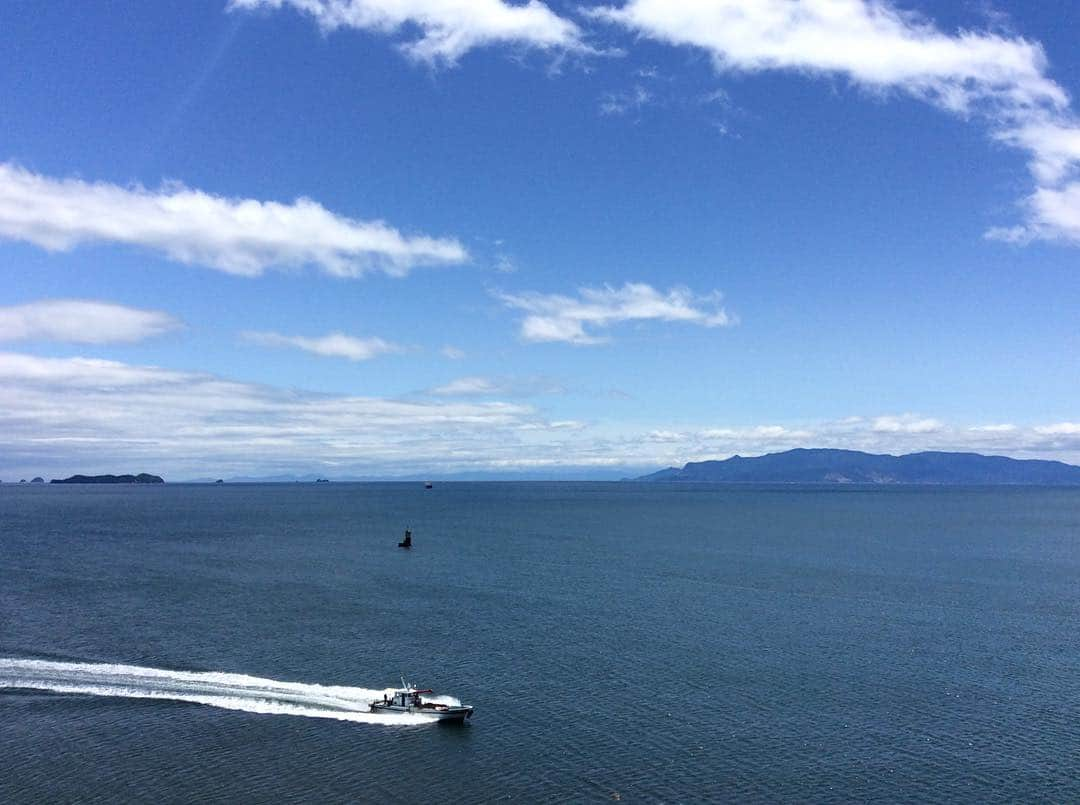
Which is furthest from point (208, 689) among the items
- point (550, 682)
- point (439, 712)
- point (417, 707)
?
point (550, 682)

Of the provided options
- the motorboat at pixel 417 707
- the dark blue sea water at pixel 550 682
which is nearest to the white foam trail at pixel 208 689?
the dark blue sea water at pixel 550 682

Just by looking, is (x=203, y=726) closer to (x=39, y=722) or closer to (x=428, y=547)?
(x=39, y=722)

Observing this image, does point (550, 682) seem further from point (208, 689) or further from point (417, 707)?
point (208, 689)

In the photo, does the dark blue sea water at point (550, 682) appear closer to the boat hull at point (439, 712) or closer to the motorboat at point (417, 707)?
the boat hull at point (439, 712)

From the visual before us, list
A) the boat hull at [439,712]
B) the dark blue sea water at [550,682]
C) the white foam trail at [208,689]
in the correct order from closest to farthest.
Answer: the dark blue sea water at [550,682] → the boat hull at [439,712] → the white foam trail at [208,689]

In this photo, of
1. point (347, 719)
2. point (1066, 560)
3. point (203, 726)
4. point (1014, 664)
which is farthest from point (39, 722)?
point (1066, 560)

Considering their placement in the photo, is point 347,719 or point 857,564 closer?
point 347,719
